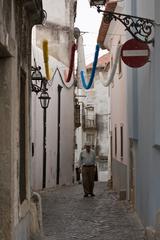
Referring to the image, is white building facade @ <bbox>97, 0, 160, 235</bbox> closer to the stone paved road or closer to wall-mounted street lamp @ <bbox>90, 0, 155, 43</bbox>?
wall-mounted street lamp @ <bbox>90, 0, 155, 43</bbox>

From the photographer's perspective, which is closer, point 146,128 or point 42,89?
point 146,128

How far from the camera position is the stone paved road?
36.4ft

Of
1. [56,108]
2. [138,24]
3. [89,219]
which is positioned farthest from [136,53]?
[56,108]

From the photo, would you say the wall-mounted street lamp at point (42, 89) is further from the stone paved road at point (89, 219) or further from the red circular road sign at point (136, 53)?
the red circular road sign at point (136, 53)

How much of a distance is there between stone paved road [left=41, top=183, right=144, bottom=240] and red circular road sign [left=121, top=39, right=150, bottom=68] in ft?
10.3

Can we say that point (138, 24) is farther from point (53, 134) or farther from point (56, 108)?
point (56, 108)

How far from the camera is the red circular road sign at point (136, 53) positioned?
10.2 metres

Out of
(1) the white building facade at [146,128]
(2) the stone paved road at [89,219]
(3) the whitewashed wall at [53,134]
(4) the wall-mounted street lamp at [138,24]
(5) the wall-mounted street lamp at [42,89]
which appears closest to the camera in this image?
(1) the white building facade at [146,128]

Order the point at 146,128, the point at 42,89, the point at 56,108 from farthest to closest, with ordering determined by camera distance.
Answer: the point at 56,108 < the point at 42,89 < the point at 146,128

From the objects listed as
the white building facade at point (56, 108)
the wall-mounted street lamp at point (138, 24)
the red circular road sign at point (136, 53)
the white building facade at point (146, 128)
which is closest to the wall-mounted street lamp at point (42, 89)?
the white building facade at point (56, 108)

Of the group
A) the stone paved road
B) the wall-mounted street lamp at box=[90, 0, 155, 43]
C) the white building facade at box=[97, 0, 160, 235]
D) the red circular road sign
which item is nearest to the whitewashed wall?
the stone paved road

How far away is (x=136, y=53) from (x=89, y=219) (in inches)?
184

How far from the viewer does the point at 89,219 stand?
13.5 metres

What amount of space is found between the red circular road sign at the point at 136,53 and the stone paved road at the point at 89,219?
314 cm
